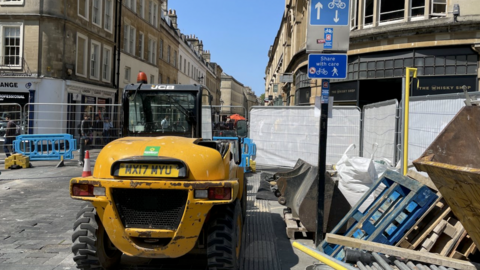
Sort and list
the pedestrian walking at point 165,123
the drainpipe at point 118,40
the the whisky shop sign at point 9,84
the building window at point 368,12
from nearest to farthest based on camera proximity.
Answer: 1. the pedestrian walking at point 165,123
2. the building window at point 368,12
3. the the whisky shop sign at point 9,84
4. the drainpipe at point 118,40

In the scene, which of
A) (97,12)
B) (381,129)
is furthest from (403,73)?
(97,12)

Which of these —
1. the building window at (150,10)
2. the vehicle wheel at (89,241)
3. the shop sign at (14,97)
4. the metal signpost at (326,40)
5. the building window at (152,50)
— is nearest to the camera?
the vehicle wheel at (89,241)

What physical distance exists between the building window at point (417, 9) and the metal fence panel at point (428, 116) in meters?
8.47

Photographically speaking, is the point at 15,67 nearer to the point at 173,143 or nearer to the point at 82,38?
the point at 82,38

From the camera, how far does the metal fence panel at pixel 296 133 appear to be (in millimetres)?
12648

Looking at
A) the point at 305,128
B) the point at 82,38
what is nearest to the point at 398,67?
the point at 305,128

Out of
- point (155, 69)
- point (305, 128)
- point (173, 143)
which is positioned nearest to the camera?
point (173, 143)

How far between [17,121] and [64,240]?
36.1 ft

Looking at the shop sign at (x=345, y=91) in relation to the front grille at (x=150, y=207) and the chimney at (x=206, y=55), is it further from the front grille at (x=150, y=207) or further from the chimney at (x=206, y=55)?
the chimney at (x=206, y=55)

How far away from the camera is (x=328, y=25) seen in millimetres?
5371

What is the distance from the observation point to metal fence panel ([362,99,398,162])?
365 inches

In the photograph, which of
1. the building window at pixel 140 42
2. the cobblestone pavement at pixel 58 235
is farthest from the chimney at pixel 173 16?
the cobblestone pavement at pixel 58 235

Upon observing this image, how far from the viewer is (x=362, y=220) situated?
15.5 ft

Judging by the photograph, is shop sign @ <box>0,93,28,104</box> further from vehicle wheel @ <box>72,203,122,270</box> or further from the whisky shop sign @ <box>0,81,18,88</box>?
vehicle wheel @ <box>72,203,122,270</box>
